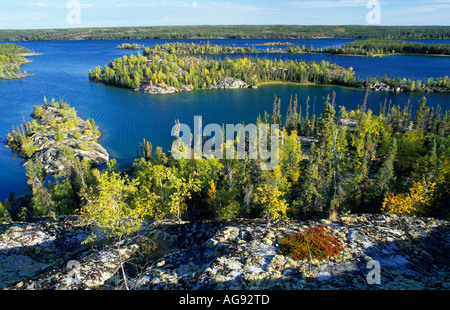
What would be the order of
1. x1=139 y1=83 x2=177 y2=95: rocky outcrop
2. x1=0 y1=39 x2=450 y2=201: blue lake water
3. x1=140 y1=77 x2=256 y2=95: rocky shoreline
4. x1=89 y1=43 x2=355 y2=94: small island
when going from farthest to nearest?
x1=89 y1=43 x2=355 y2=94: small island, x1=140 y1=77 x2=256 y2=95: rocky shoreline, x1=139 y1=83 x2=177 y2=95: rocky outcrop, x1=0 y1=39 x2=450 y2=201: blue lake water

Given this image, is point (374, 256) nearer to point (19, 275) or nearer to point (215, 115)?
point (19, 275)

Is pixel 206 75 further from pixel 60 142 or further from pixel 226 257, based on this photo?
pixel 226 257

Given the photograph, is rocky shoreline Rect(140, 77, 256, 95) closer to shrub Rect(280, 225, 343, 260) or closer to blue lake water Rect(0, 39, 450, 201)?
blue lake water Rect(0, 39, 450, 201)

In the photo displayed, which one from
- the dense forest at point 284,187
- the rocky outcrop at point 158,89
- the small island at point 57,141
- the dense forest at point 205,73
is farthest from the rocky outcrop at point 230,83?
the dense forest at point 284,187

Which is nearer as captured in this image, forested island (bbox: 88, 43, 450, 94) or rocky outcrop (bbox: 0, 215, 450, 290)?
rocky outcrop (bbox: 0, 215, 450, 290)

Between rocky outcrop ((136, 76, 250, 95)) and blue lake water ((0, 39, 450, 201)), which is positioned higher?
rocky outcrop ((136, 76, 250, 95))

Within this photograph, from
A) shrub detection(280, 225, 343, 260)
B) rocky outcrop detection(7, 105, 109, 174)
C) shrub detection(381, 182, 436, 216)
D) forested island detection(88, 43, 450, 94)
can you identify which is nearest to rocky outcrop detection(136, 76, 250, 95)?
forested island detection(88, 43, 450, 94)
